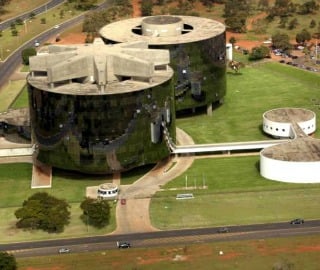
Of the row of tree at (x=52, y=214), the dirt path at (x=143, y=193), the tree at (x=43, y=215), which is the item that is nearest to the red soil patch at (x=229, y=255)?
the dirt path at (x=143, y=193)

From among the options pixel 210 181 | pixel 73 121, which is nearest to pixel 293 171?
pixel 210 181

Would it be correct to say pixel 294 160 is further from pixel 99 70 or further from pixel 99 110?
pixel 99 70

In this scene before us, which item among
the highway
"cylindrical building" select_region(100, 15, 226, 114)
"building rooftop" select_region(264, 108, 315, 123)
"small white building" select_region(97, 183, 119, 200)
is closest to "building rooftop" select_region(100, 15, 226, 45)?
"cylindrical building" select_region(100, 15, 226, 114)

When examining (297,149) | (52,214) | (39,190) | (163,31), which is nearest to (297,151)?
(297,149)

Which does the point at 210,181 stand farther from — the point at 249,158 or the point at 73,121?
the point at 73,121

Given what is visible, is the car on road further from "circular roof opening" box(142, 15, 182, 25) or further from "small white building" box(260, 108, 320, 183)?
"circular roof opening" box(142, 15, 182, 25)

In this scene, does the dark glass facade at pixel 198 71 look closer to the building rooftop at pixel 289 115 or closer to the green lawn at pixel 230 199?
the building rooftop at pixel 289 115
